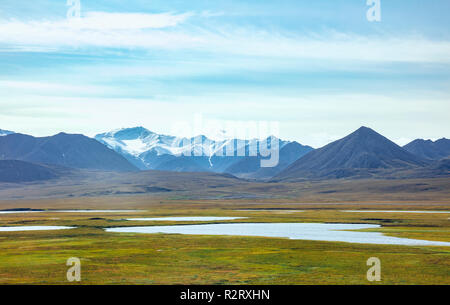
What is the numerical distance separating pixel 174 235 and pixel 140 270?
102ft

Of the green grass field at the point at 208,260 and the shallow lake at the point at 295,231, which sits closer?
the green grass field at the point at 208,260

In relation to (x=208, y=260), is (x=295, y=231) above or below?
above

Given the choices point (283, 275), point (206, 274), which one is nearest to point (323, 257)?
point (283, 275)

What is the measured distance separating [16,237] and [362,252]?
49467 mm

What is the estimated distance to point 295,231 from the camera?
88312 millimetres

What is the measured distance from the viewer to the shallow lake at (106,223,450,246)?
72938mm

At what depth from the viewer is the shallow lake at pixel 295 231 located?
7294 centimetres

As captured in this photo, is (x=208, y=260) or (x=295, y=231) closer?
(x=208, y=260)

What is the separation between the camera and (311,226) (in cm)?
9800

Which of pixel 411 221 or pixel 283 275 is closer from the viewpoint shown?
pixel 283 275

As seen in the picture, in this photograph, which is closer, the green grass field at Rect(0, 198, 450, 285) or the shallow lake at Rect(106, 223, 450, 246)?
the green grass field at Rect(0, 198, 450, 285)
